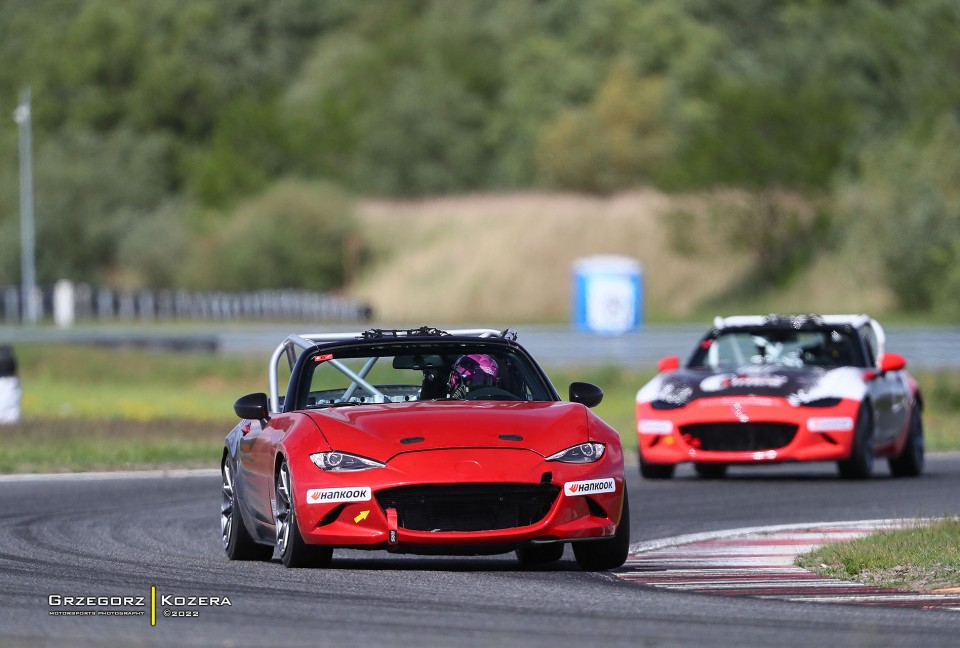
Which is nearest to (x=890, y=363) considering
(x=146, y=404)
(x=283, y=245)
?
(x=146, y=404)

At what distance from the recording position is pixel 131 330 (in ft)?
195

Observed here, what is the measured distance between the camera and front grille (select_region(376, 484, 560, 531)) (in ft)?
34.7

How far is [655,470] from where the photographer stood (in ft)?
65.2

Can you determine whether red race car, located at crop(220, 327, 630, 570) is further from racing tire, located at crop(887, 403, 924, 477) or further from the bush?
the bush

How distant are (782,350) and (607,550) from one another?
923 centimetres

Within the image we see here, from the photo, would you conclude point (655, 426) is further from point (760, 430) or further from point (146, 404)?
point (146, 404)

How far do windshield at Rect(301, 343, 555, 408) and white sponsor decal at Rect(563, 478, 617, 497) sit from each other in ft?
3.55

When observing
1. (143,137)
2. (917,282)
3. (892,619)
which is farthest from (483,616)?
(143,137)

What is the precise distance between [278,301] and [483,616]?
6363cm

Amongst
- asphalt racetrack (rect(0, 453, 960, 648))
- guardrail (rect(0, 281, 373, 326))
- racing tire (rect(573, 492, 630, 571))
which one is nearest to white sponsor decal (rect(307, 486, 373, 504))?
asphalt racetrack (rect(0, 453, 960, 648))

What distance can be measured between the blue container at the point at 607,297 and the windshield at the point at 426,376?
40.2m

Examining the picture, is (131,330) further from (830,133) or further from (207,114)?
(207,114)

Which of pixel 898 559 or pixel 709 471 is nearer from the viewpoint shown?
pixel 898 559

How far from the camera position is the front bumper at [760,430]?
1888cm
